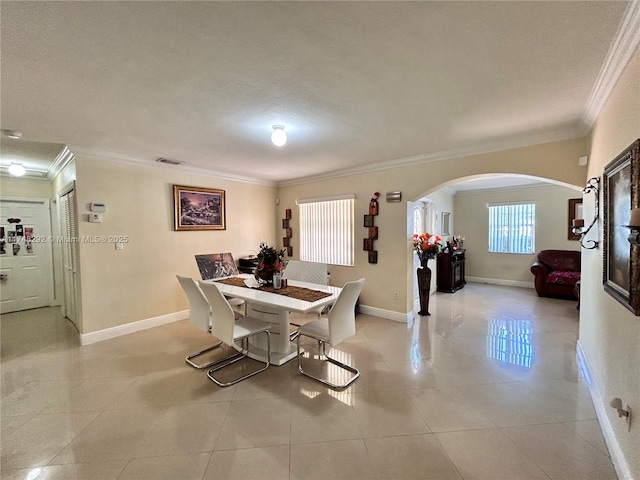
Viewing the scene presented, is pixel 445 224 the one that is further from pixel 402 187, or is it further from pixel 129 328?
pixel 129 328

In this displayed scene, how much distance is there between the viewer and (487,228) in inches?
279

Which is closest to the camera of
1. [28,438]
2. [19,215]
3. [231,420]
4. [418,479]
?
[418,479]

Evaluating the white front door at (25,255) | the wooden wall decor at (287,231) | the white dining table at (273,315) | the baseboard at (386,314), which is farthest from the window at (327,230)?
the white front door at (25,255)

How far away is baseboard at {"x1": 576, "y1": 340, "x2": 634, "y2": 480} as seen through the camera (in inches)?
59.8

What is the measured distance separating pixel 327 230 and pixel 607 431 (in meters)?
3.99

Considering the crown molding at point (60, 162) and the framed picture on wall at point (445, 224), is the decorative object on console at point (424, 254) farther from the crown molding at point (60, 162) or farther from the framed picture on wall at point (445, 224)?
the crown molding at point (60, 162)

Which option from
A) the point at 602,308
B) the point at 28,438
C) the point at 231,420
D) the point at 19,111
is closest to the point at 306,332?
the point at 231,420

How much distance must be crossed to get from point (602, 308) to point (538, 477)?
1365 millimetres

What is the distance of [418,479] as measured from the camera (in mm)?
1556

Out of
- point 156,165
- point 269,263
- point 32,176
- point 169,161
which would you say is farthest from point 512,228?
point 32,176

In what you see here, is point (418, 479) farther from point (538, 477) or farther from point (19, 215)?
point (19, 215)

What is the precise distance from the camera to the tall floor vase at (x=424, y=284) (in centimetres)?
437

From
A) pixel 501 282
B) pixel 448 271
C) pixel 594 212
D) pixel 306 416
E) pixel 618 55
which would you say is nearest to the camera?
pixel 618 55

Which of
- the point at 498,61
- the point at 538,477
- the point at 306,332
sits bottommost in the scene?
the point at 538,477
